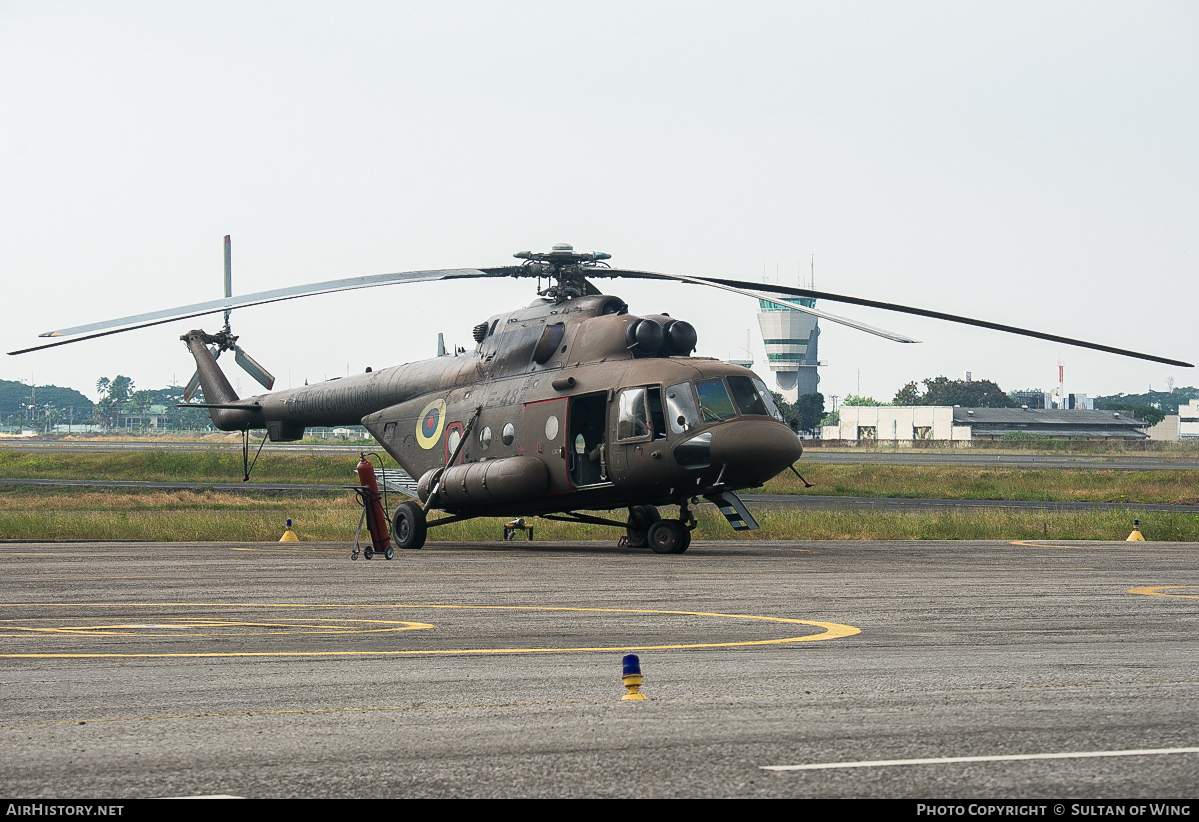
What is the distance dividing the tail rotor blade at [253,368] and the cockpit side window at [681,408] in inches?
589

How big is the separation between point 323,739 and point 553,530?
2484 cm

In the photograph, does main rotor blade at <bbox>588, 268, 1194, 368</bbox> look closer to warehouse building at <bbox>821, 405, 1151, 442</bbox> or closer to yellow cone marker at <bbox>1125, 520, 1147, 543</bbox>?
yellow cone marker at <bbox>1125, 520, 1147, 543</bbox>

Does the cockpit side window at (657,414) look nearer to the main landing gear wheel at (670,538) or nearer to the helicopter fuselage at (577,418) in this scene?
the helicopter fuselage at (577,418)

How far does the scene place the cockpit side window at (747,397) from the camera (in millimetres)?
22047

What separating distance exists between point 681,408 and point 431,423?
755 centimetres

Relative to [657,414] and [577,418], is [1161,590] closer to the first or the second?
[657,414]

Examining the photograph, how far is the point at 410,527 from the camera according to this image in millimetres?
25828

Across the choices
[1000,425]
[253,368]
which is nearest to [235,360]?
[253,368]

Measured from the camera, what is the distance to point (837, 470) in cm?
7425

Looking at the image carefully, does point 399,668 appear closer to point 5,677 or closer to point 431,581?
point 5,677

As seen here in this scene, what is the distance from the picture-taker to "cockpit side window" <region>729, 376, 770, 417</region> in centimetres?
2205

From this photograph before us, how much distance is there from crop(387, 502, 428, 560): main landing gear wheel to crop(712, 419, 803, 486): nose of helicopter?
7696 mm

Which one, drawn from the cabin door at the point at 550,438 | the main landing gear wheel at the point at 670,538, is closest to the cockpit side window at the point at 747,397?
the main landing gear wheel at the point at 670,538

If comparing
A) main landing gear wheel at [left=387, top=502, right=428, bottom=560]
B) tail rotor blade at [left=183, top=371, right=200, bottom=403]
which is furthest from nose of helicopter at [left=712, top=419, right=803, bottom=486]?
tail rotor blade at [left=183, top=371, right=200, bottom=403]
